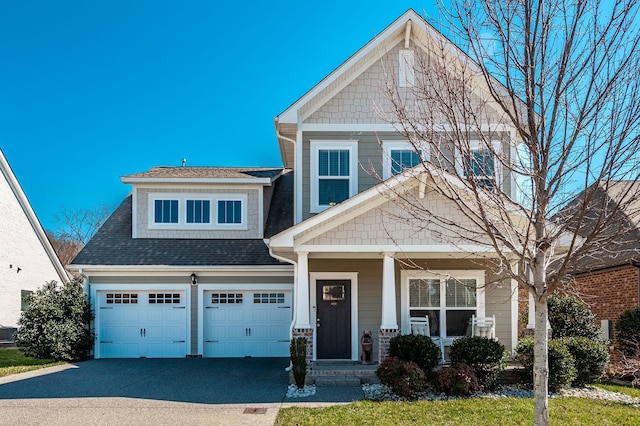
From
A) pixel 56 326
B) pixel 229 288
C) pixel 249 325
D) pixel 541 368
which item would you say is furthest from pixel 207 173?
pixel 541 368

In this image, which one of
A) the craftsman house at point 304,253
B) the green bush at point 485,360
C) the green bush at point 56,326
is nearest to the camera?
the green bush at point 485,360

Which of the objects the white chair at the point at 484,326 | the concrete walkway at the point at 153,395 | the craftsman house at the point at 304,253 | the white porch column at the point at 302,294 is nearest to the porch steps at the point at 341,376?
the concrete walkway at the point at 153,395

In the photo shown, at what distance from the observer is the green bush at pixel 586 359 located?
10711mm

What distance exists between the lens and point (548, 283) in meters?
5.71

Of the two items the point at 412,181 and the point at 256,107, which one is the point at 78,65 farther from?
the point at 412,181

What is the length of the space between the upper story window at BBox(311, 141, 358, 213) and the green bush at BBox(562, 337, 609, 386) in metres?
6.10

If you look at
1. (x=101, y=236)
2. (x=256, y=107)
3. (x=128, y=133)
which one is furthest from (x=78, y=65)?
(x=101, y=236)

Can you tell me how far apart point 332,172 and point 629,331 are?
7814 mm

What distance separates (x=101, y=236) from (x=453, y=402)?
1212 centimetres

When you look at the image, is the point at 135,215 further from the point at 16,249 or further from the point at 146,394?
the point at 146,394

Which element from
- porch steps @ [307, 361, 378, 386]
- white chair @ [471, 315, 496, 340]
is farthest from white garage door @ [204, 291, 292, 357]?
white chair @ [471, 315, 496, 340]

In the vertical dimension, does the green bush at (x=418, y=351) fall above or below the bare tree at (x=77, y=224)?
below

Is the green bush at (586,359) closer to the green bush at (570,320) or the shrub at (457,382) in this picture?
the green bush at (570,320)

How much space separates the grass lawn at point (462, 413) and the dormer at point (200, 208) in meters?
8.58
